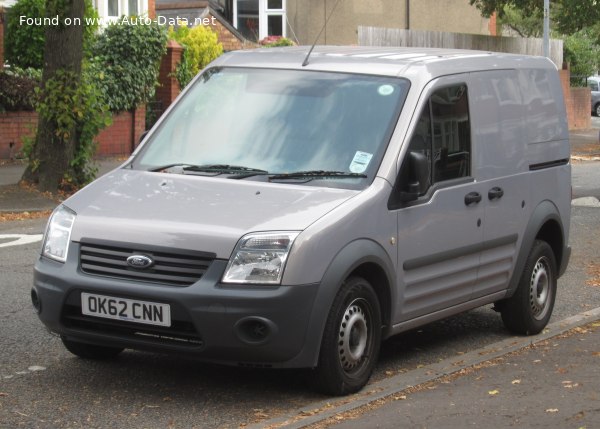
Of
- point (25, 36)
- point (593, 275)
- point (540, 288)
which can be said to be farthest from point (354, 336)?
point (25, 36)

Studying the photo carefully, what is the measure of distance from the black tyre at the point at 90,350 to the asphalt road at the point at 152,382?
0.16 feet

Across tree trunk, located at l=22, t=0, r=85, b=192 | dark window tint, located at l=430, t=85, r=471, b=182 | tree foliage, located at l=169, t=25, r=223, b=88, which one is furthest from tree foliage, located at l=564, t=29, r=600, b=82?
dark window tint, located at l=430, t=85, r=471, b=182

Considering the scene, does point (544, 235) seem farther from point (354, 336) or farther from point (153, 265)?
point (153, 265)

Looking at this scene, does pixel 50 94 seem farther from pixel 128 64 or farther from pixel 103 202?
pixel 103 202

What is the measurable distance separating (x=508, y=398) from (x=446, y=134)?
178cm

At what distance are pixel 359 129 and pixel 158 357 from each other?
6.19 feet

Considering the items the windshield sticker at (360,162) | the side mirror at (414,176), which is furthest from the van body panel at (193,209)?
the side mirror at (414,176)

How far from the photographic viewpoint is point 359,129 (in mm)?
7613

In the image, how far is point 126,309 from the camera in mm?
6734

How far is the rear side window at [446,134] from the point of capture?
7.82m

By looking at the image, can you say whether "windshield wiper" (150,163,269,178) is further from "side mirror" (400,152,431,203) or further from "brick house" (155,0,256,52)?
"brick house" (155,0,256,52)

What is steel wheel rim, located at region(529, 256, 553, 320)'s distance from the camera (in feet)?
29.8

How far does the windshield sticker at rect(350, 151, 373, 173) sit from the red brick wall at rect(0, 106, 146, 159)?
654 inches

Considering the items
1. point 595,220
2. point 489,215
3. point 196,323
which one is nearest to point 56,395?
point 196,323
